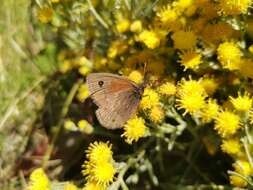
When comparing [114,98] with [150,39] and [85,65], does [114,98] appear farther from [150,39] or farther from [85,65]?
[85,65]

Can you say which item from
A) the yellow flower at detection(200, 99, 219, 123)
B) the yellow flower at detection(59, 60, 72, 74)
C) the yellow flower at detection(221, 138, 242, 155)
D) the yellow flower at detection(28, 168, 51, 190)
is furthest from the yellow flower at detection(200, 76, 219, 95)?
the yellow flower at detection(59, 60, 72, 74)

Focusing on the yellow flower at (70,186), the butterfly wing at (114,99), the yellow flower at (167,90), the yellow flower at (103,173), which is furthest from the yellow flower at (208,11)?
the yellow flower at (70,186)

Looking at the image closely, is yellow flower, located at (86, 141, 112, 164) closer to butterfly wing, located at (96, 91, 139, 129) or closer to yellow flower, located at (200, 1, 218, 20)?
butterfly wing, located at (96, 91, 139, 129)

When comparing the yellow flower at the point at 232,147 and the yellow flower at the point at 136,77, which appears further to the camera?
the yellow flower at the point at 136,77

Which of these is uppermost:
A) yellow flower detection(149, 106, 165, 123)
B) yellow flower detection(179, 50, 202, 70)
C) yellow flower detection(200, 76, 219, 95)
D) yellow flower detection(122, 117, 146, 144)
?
yellow flower detection(179, 50, 202, 70)

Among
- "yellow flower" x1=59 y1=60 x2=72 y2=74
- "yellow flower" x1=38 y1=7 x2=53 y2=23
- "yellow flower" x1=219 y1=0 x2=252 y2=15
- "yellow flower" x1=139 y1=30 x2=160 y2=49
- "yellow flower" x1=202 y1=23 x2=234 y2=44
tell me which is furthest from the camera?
"yellow flower" x1=59 y1=60 x2=72 y2=74

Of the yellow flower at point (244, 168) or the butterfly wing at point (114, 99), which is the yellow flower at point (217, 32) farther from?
→ the yellow flower at point (244, 168)
